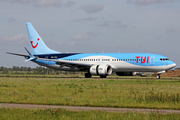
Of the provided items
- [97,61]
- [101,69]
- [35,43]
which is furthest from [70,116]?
[35,43]

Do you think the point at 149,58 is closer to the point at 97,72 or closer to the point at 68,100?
the point at 97,72

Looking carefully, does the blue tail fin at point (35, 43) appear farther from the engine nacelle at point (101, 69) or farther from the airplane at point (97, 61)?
the engine nacelle at point (101, 69)

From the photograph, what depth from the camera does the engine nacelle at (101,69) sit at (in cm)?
5409

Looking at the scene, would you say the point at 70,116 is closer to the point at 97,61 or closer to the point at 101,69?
the point at 101,69

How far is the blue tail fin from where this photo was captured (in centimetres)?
6606

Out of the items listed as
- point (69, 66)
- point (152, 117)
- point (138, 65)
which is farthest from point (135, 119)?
point (69, 66)

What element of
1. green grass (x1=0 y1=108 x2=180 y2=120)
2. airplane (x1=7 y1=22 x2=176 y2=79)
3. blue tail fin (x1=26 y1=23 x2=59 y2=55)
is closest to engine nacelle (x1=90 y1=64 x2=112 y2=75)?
airplane (x1=7 y1=22 x2=176 y2=79)

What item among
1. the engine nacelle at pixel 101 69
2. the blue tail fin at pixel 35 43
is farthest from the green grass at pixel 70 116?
the blue tail fin at pixel 35 43

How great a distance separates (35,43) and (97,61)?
1697cm

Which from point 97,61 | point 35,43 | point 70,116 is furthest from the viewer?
point 35,43

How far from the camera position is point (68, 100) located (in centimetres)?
2045

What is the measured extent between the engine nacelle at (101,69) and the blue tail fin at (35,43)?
14759mm

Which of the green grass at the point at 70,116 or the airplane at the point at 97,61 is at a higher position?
the airplane at the point at 97,61

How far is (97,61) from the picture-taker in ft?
191
